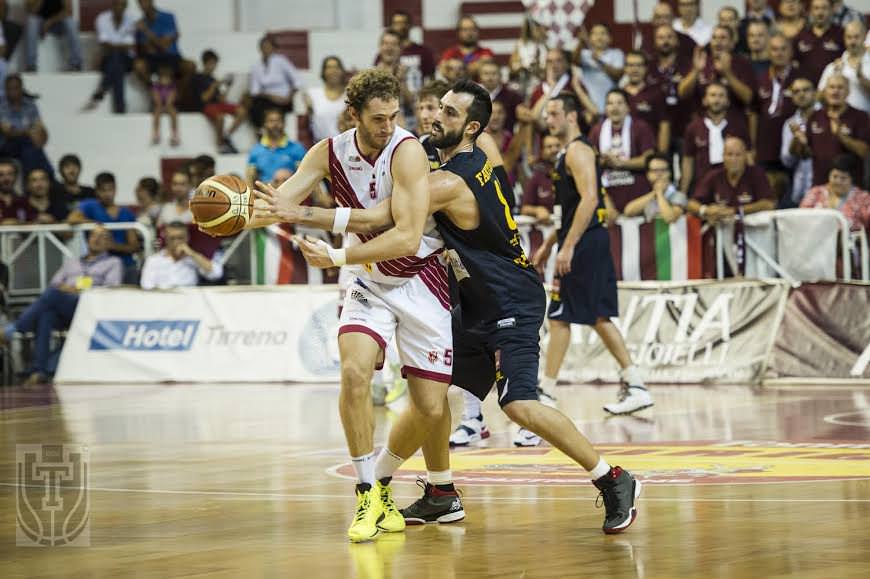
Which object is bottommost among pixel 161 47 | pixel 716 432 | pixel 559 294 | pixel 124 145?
pixel 716 432

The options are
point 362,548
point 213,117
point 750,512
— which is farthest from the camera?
point 213,117

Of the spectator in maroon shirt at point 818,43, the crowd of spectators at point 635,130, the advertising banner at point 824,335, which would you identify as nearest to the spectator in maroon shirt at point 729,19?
the crowd of spectators at point 635,130

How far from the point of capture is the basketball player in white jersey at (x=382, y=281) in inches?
280

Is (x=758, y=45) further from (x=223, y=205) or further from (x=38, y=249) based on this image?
(x=223, y=205)

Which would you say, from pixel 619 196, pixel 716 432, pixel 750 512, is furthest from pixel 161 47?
pixel 750 512

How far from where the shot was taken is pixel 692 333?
51.2 ft

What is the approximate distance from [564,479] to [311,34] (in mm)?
15313

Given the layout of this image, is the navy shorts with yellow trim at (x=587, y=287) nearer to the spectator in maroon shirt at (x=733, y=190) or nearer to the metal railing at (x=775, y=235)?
the metal railing at (x=775, y=235)

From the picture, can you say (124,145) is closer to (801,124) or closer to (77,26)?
(77,26)

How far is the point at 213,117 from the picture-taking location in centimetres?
2191

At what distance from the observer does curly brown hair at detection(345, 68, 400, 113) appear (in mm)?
7098

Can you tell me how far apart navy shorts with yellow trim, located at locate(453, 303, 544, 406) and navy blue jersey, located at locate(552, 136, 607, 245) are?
428cm

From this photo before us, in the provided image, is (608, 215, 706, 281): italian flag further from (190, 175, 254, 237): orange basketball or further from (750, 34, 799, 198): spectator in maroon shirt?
(190, 175, 254, 237): orange basketball

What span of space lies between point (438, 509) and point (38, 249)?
475 inches
